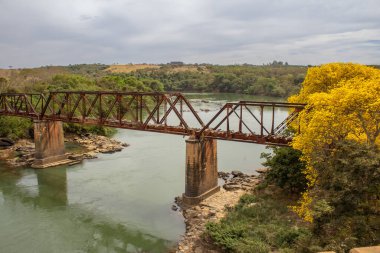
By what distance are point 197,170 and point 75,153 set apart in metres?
18.1

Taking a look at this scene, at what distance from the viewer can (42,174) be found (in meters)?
30.8

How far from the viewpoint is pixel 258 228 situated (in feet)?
56.9

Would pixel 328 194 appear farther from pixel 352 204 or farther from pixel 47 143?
pixel 47 143

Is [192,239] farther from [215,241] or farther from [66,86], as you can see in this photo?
[66,86]

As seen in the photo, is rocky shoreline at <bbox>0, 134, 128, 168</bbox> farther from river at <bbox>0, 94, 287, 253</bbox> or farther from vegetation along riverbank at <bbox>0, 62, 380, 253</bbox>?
vegetation along riverbank at <bbox>0, 62, 380, 253</bbox>

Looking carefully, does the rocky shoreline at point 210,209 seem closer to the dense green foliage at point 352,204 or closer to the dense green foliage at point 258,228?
the dense green foliage at point 258,228

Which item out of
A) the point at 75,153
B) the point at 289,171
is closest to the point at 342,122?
the point at 289,171

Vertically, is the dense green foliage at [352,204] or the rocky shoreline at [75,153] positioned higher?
the dense green foliage at [352,204]

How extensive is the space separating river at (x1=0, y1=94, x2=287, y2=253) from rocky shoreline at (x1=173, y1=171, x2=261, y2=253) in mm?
795

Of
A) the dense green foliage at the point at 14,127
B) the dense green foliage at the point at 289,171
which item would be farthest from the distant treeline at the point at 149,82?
the dense green foliage at the point at 289,171

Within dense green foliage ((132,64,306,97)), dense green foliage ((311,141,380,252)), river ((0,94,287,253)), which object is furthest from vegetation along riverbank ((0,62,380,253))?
dense green foliage ((132,64,306,97))

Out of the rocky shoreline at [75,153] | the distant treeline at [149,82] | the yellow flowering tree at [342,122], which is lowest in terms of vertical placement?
the rocky shoreline at [75,153]

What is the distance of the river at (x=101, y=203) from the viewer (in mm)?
19188

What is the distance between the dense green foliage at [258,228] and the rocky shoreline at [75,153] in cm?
1899
